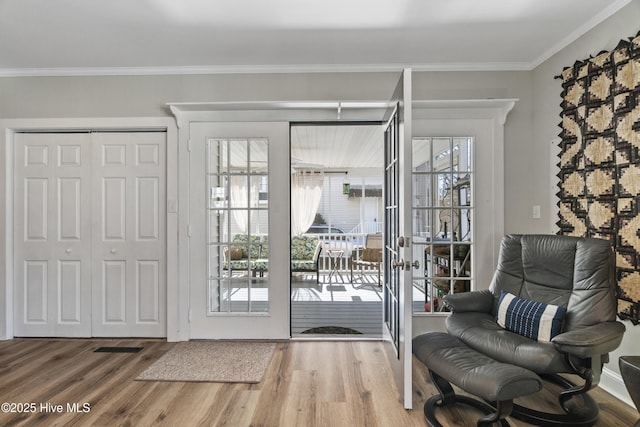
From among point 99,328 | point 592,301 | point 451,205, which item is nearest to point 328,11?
point 451,205

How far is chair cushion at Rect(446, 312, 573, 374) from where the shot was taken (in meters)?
1.73

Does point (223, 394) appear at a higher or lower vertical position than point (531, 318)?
lower

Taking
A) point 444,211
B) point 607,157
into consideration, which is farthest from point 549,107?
point 444,211

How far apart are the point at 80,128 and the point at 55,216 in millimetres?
849

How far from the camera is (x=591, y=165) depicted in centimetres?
226

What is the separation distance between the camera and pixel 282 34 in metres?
2.38

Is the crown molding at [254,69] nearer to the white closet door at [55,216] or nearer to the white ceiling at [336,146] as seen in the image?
the white closet door at [55,216]

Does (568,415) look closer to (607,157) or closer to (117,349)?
(607,157)

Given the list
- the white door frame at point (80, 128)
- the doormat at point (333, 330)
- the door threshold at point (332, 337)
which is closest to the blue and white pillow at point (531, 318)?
the door threshold at point (332, 337)

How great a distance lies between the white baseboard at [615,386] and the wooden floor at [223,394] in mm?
48

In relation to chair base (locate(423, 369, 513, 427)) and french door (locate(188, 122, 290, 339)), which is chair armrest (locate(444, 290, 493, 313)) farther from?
french door (locate(188, 122, 290, 339))

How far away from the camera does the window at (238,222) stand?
9.75 ft

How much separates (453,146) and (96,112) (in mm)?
3224

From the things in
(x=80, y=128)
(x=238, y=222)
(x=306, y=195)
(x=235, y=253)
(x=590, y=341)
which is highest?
(x=80, y=128)
